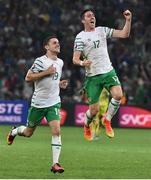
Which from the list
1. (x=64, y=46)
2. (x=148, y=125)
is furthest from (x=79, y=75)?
(x=148, y=125)

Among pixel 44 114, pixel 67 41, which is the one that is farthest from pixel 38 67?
pixel 67 41

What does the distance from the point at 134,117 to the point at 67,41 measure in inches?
206

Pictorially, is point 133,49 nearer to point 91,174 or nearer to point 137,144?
point 137,144

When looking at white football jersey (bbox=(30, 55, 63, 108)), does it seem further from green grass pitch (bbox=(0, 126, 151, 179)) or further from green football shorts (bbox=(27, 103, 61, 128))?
green grass pitch (bbox=(0, 126, 151, 179))

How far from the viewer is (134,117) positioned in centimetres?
2727

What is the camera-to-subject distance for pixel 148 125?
27.1 metres

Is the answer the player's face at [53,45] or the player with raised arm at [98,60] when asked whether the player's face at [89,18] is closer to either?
the player with raised arm at [98,60]

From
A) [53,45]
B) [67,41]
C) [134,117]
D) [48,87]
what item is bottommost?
[134,117]

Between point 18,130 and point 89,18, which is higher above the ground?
point 89,18

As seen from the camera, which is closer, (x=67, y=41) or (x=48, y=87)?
(x=48, y=87)

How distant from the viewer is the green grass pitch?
1191 cm

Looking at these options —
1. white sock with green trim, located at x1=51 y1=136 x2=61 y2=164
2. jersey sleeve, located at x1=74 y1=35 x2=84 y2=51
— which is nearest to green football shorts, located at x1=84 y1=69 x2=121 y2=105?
jersey sleeve, located at x1=74 y1=35 x2=84 y2=51

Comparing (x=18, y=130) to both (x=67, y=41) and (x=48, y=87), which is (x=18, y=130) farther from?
(x=67, y=41)

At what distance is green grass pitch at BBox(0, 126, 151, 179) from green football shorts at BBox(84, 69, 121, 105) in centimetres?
125
